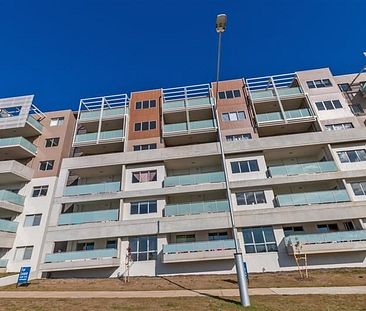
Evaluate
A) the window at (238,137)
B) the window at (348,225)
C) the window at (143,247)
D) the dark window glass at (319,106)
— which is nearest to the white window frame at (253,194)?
the window at (238,137)

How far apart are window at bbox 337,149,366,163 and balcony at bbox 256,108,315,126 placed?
4.98 m

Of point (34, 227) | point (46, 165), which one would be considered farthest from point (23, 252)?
point (46, 165)

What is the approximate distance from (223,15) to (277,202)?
17297 millimetres

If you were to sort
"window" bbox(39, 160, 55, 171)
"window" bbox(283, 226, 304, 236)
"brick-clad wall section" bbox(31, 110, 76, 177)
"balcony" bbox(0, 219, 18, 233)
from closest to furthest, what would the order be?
"window" bbox(283, 226, 304, 236), "balcony" bbox(0, 219, 18, 233), "brick-clad wall section" bbox(31, 110, 76, 177), "window" bbox(39, 160, 55, 171)

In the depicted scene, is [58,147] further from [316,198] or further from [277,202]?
[316,198]

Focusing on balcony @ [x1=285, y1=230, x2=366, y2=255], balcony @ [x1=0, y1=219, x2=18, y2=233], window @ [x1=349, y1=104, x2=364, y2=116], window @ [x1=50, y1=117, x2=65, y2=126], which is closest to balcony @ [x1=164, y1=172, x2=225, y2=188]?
balcony @ [x1=285, y1=230, x2=366, y2=255]

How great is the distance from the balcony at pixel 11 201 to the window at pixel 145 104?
16.5 metres

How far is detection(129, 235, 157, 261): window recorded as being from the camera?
2201 centimetres

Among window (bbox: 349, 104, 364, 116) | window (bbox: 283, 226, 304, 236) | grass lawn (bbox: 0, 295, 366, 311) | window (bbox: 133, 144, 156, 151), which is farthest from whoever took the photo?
window (bbox: 349, 104, 364, 116)

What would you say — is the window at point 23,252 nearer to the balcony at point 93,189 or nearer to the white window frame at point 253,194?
the balcony at point 93,189

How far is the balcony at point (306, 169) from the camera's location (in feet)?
76.4

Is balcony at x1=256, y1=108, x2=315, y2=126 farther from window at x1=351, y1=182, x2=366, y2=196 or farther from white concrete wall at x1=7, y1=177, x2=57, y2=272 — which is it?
white concrete wall at x1=7, y1=177, x2=57, y2=272

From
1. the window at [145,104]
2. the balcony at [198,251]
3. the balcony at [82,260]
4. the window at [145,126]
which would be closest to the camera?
the balcony at [198,251]

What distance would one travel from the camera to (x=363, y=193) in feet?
72.6
